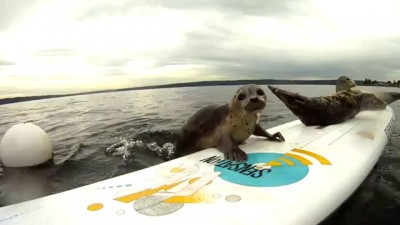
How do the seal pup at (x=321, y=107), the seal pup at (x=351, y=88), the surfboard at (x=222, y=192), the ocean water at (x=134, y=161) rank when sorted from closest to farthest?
the surfboard at (x=222, y=192) < the ocean water at (x=134, y=161) < the seal pup at (x=321, y=107) < the seal pup at (x=351, y=88)

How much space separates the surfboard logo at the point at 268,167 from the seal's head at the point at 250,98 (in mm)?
745

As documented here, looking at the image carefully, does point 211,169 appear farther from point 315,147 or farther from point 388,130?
point 388,130

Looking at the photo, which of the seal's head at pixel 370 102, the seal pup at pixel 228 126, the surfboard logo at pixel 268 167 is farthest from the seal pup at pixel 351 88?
the surfboard logo at pixel 268 167

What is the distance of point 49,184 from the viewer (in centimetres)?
536

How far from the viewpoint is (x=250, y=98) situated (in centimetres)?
425

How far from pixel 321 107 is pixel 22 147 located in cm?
592

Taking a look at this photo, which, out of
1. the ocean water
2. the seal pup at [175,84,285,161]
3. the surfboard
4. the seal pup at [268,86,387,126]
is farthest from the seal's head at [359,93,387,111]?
the seal pup at [175,84,285,161]

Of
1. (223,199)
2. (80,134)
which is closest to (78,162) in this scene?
(80,134)

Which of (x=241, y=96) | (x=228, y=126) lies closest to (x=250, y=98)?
(x=241, y=96)

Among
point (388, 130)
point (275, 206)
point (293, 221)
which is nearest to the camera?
point (293, 221)

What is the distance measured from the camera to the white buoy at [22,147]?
527cm

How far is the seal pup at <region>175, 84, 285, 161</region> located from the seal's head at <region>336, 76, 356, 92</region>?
4157 mm

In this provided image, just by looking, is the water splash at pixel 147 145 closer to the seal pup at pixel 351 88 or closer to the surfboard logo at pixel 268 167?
the surfboard logo at pixel 268 167

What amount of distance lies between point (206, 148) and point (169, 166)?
1.45 m
